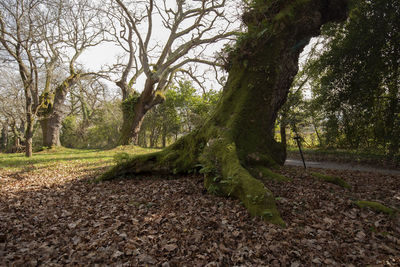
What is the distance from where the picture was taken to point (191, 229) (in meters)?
3.31

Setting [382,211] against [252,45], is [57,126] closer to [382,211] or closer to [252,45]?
[252,45]

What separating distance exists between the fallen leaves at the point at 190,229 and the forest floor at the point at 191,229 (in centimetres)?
1

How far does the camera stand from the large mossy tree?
5.75m

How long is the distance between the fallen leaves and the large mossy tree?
43.9 inches

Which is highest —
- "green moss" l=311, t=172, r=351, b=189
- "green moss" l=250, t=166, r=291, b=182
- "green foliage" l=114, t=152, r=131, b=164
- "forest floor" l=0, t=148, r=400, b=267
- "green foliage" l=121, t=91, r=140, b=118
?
"green foliage" l=121, t=91, r=140, b=118

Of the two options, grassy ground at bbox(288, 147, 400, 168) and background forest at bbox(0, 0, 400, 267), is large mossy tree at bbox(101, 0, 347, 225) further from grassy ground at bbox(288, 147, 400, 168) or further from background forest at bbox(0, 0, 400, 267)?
grassy ground at bbox(288, 147, 400, 168)

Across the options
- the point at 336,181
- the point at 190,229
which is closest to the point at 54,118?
the point at 190,229

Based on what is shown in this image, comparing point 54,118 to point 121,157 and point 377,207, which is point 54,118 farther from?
point 377,207

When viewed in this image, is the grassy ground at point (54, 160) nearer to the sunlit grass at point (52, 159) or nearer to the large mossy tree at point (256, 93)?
the sunlit grass at point (52, 159)

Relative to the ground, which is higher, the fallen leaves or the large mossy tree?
the large mossy tree

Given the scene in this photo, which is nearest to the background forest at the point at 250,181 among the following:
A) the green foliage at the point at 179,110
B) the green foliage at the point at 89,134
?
the green foliage at the point at 179,110

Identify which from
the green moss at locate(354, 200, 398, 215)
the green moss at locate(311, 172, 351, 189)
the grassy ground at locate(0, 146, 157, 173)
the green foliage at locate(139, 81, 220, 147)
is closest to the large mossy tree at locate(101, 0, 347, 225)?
the green moss at locate(311, 172, 351, 189)

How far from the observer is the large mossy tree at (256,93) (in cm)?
575

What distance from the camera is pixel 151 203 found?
458 cm
